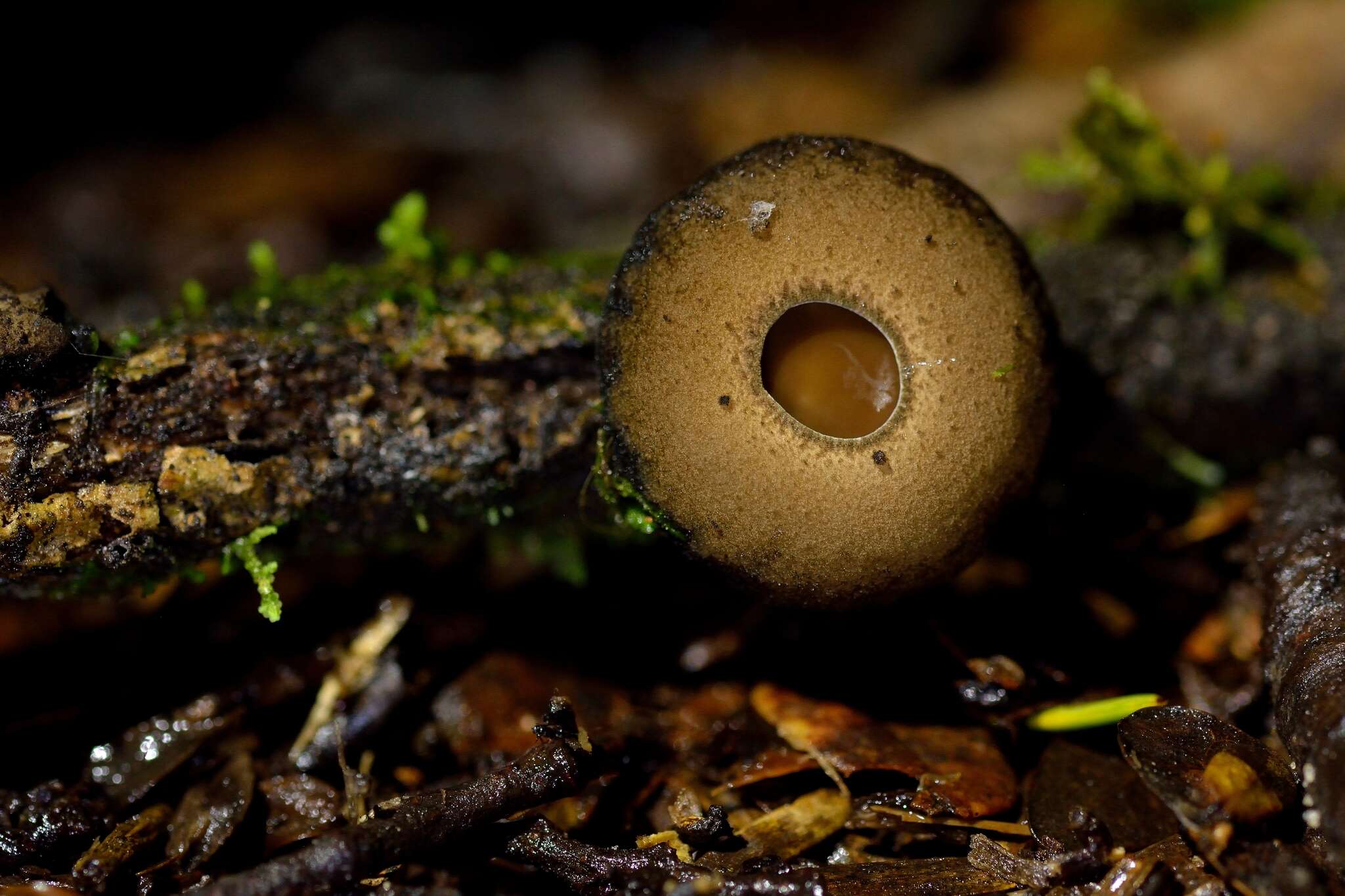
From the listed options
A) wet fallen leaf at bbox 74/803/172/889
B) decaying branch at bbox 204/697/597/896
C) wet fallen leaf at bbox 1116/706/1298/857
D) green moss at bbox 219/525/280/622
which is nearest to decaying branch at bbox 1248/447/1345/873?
wet fallen leaf at bbox 1116/706/1298/857

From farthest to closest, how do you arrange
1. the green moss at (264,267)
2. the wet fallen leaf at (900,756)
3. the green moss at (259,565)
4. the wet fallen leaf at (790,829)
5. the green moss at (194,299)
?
1. the green moss at (264,267)
2. the green moss at (194,299)
3. the green moss at (259,565)
4. the wet fallen leaf at (900,756)
5. the wet fallen leaf at (790,829)

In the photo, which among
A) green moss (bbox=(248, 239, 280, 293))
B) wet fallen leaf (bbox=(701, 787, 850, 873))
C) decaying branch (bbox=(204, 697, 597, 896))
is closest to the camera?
decaying branch (bbox=(204, 697, 597, 896))

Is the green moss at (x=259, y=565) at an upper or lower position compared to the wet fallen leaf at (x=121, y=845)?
upper

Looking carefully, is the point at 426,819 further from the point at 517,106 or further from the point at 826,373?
the point at 517,106

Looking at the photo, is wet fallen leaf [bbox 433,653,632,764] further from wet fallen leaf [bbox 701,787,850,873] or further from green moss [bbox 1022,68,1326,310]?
green moss [bbox 1022,68,1326,310]

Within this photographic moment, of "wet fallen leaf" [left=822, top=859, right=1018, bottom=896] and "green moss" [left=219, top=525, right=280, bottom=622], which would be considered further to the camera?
"green moss" [left=219, top=525, right=280, bottom=622]

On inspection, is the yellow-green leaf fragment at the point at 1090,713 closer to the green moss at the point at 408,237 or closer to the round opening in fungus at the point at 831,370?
the round opening in fungus at the point at 831,370

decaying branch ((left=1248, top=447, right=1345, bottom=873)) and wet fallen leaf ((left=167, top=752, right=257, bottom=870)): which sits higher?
decaying branch ((left=1248, top=447, right=1345, bottom=873))

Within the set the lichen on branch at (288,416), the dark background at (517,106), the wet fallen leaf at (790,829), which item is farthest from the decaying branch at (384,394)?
the dark background at (517,106)
